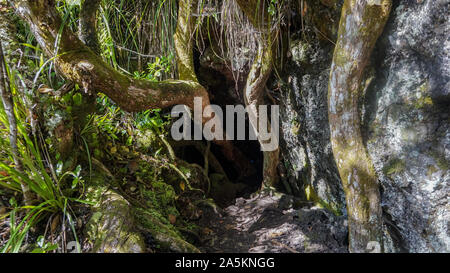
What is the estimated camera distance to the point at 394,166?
157 cm

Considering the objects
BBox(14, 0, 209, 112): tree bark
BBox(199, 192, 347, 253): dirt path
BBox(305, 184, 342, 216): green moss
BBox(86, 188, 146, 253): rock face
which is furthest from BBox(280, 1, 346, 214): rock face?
BBox(86, 188, 146, 253): rock face

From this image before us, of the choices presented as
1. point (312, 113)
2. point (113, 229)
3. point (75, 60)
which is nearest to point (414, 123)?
point (312, 113)

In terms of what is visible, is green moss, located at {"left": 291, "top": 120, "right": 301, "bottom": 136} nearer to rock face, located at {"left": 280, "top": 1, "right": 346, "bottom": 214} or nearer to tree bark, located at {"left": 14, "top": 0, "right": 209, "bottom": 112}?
rock face, located at {"left": 280, "top": 1, "right": 346, "bottom": 214}

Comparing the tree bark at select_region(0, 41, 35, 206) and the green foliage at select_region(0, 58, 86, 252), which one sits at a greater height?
the tree bark at select_region(0, 41, 35, 206)

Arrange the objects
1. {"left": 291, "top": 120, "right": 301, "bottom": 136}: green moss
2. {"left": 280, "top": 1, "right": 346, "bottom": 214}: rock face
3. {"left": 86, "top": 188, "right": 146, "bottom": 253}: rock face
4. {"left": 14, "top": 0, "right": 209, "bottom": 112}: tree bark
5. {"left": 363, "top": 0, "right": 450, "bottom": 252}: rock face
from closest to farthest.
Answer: {"left": 363, "top": 0, "right": 450, "bottom": 252}: rock face
{"left": 86, "top": 188, "right": 146, "bottom": 253}: rock face
{"left": 14, "top": 0, "right": 209, "bottom": 112}: tree bark
{"left": 280, "top": 1, "right": 346, "bottom": 214}: rock face
{"left": 291, "top": 120, "right": 301, "bottom": 136}: green moss

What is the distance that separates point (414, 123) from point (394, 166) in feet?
0.83

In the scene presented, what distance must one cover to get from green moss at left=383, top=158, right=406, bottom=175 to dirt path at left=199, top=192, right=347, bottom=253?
0.54 metres

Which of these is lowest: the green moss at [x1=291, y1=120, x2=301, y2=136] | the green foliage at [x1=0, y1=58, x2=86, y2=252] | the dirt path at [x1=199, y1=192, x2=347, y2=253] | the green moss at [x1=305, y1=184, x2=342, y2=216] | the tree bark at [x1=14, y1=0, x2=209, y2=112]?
the dirt path at [x1=199, y1=192, x2=347, y2=253]

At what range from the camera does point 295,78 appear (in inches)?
95.3

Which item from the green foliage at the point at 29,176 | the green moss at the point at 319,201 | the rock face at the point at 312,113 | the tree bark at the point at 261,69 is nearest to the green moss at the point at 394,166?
the rock face at the point at 312,113

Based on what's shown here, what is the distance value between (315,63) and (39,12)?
1817mm

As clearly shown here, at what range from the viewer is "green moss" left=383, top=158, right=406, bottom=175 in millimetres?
1544

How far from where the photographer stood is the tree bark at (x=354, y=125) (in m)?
1.52
